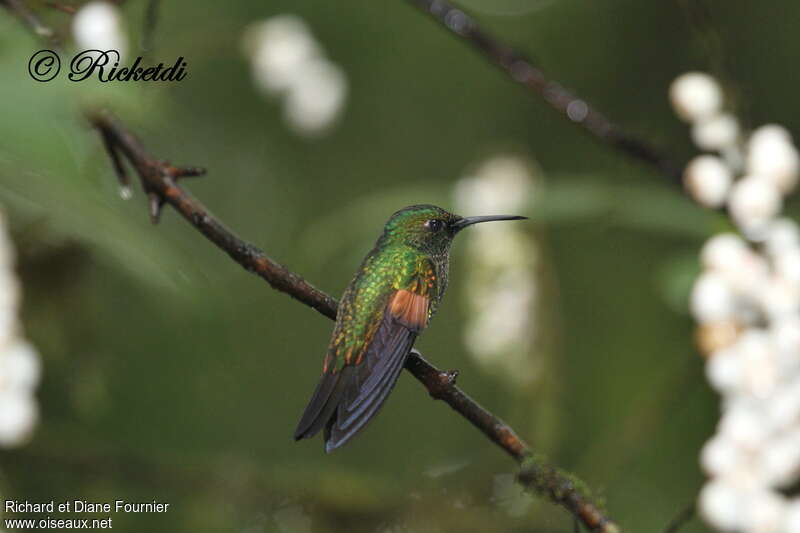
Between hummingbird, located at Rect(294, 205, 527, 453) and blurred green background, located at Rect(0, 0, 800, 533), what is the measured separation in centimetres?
19

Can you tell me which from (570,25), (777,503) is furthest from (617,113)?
(777,503)

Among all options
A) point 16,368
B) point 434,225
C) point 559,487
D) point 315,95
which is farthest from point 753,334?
point 315,95

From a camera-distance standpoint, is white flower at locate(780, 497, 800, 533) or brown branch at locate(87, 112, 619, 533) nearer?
brown branch at locate(87, 112, 619, 533)

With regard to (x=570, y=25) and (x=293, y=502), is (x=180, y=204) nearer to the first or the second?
(x=293, y=502)

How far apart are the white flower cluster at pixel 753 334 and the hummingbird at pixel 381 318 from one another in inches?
16.5

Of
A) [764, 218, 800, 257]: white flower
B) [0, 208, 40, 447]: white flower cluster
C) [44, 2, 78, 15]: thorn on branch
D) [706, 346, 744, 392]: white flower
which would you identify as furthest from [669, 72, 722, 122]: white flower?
[0, 208, 40, 447]: white flower cluster

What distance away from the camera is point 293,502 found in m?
2.30

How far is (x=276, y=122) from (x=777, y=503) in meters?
3.96

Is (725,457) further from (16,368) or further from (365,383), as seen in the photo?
(16,368)

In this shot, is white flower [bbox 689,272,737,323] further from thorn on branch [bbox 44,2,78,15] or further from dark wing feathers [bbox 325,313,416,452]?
thorn on branch [bbox 44,2,78,15]

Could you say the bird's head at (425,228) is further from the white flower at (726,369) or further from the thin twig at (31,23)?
the thin twig at (31,23)

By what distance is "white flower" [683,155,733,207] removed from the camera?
5.39 feet

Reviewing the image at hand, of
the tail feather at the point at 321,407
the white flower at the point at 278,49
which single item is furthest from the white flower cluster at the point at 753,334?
the white flower at the point at 278,49

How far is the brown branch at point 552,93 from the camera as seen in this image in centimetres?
165
